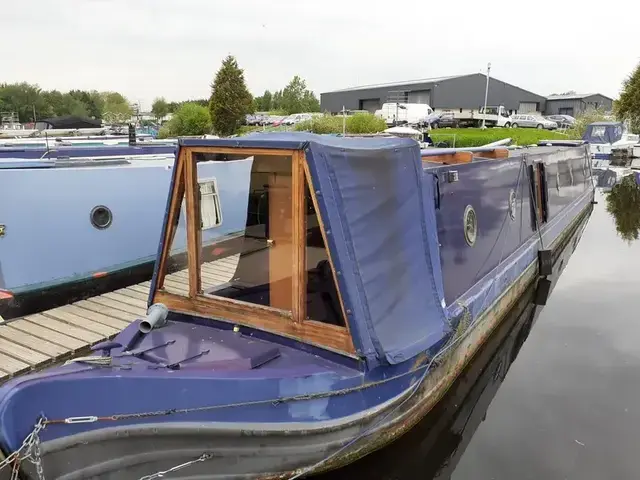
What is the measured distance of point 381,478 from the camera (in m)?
4.20

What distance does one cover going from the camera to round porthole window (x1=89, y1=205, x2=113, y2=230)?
23.6 ft

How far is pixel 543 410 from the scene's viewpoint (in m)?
5.36

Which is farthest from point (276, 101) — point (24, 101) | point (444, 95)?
point (24, 101)

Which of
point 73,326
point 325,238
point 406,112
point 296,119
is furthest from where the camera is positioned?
point 406,112

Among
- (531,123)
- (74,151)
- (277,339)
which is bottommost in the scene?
(277,339)

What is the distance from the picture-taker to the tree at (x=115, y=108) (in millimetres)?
51972

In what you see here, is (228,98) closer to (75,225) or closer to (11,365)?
(75,225)

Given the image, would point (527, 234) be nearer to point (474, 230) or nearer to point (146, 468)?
point (474, 230)

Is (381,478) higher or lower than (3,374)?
lower

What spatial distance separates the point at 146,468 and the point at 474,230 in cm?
382

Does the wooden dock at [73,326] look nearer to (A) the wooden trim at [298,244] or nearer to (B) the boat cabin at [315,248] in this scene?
(B) the boat cabin at [315,248]

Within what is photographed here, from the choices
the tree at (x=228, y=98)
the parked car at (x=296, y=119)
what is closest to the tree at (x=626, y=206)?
the parked car at (x=296, y=119)

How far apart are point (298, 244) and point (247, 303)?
26.6 inches

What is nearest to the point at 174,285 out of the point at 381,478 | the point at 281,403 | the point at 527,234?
the point at 281,403
